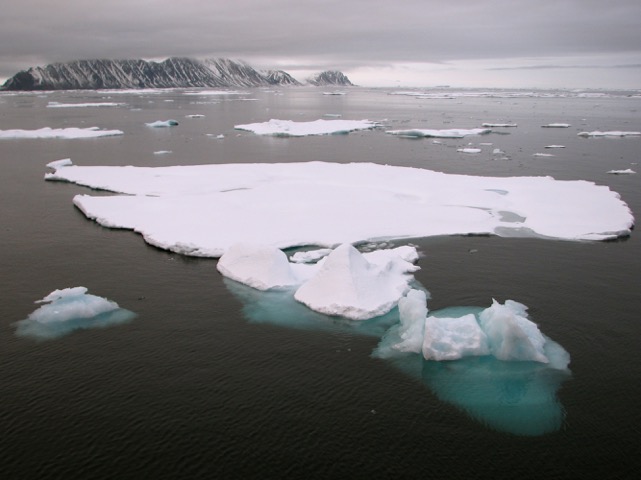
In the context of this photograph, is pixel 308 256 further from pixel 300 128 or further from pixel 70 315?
pixel 300 128

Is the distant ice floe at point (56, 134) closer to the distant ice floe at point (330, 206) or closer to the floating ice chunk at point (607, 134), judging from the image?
the distant ice floe at point (330, 206)

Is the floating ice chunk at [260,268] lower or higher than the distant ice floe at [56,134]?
higher

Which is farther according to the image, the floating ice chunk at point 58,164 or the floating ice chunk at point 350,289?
the floating ice chunk at point 58,164

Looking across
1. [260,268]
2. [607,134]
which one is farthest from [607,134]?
[260,268]

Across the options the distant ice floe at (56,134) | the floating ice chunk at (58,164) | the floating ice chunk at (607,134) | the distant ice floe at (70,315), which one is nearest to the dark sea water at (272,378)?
the distant ice floe at (70,315)

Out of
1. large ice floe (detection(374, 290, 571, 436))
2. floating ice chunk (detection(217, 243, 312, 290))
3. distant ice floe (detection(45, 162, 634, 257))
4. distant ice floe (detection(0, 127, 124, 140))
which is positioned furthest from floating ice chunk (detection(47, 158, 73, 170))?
large ice floe (detection(374, 290, 571, 436))

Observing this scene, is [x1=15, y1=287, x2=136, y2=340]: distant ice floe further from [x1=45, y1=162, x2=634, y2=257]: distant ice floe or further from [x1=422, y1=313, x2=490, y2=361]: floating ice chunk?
[x1=422, y1=313, x2=490, y2=361]: floating ice chunk
